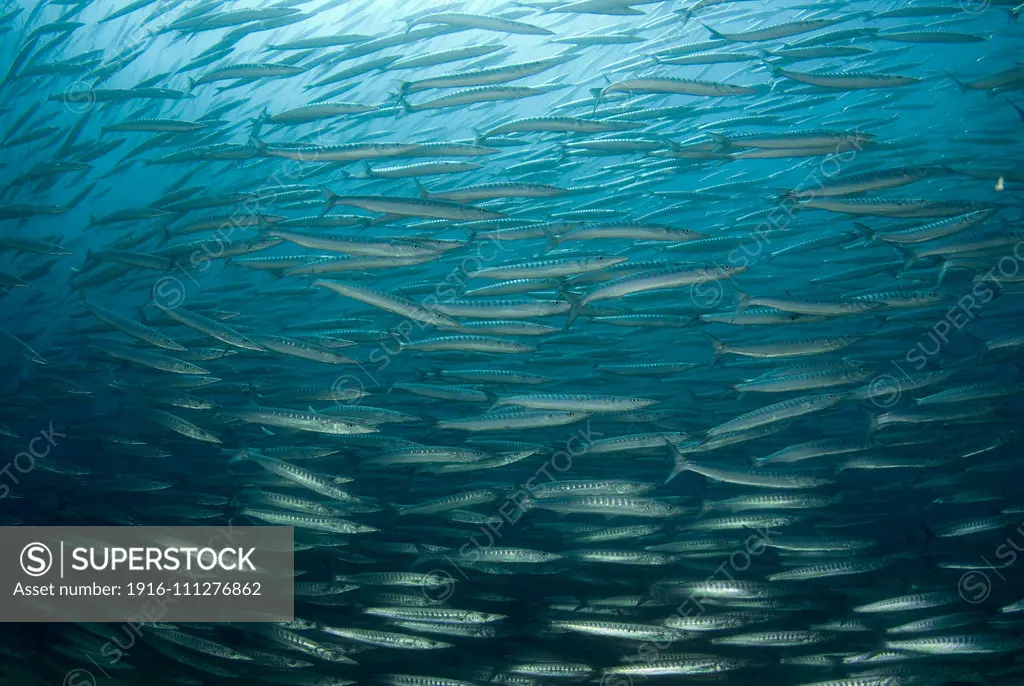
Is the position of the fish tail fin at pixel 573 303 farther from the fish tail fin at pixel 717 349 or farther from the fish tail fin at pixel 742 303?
the fish tail fin at pixel 717 349

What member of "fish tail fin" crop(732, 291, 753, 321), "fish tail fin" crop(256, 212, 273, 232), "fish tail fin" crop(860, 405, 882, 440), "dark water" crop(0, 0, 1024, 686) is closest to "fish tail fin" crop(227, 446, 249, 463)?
A: "dark water" crop(0, 0, 1024, 686)

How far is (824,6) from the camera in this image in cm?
828

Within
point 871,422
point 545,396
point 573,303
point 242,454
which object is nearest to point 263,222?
point 242,454

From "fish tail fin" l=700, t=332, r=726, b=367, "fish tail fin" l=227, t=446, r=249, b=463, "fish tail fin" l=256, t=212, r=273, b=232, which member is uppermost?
"fish tail fin" l=256, t=212, r=273, b=232

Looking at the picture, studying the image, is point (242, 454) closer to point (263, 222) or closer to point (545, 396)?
point (263, 222)

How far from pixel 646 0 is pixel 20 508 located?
1114 cm

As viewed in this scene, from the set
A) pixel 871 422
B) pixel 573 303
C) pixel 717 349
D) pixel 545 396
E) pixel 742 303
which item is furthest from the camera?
pixel 871 422

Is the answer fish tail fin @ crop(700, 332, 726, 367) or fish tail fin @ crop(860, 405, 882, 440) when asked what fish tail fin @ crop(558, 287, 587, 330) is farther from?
fish tail fin @ crop(860, 405, 882, 440)

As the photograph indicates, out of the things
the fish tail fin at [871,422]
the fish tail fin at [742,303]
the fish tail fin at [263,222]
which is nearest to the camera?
the fish tail fin at [742,303]

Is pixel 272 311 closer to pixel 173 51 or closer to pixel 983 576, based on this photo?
pixel 983 576

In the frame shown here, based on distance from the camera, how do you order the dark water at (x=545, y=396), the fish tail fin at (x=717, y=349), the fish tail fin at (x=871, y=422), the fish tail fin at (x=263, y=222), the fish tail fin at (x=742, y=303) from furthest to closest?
the fish tail fin at (x=871, y=422)
the fish tail fin at (x=717, y=349)
the fish tail fin at (x=263, y=222)
the dark water at (x=545, y=396)
the fish tail fin at (x=742, y=303)

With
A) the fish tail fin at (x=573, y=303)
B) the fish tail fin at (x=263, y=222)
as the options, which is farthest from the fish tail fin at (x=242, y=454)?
the fish tail fin at (x=573, y=303)

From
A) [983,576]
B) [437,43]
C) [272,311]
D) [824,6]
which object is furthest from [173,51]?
[983,576]

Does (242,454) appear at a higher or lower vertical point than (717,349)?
lower
